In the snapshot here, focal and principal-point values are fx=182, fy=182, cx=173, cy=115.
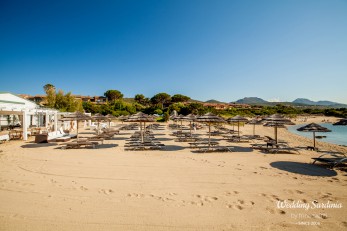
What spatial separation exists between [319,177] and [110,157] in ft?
26.2

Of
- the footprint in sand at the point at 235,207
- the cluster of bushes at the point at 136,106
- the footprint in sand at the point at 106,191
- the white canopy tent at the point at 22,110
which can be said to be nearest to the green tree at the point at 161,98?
the cluster of bushes at the point at 136,106

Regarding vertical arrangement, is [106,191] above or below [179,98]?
below

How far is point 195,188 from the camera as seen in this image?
4.91 metres

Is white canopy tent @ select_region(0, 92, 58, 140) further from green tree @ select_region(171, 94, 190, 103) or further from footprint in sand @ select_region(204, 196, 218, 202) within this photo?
green tree @ select_region(171, 94, 190, 103)

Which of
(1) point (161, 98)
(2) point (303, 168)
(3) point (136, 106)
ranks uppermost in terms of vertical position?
(1) point (161, 98)

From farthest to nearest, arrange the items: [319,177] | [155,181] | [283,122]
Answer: [283,122] < [319,177] < [155,181]

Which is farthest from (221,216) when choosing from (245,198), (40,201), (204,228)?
(40,201)

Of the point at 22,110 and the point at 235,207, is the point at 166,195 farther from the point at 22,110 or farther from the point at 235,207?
the point at 22,110

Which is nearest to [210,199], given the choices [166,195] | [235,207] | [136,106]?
[235,207]

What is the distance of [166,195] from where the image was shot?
4.49m

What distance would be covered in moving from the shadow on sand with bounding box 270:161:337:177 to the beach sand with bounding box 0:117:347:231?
0.04 metres

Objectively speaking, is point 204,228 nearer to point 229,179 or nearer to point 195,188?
point 195,188

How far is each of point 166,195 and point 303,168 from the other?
561 cm

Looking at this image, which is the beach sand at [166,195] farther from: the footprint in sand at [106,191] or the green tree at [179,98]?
the green tree at [179,98]
